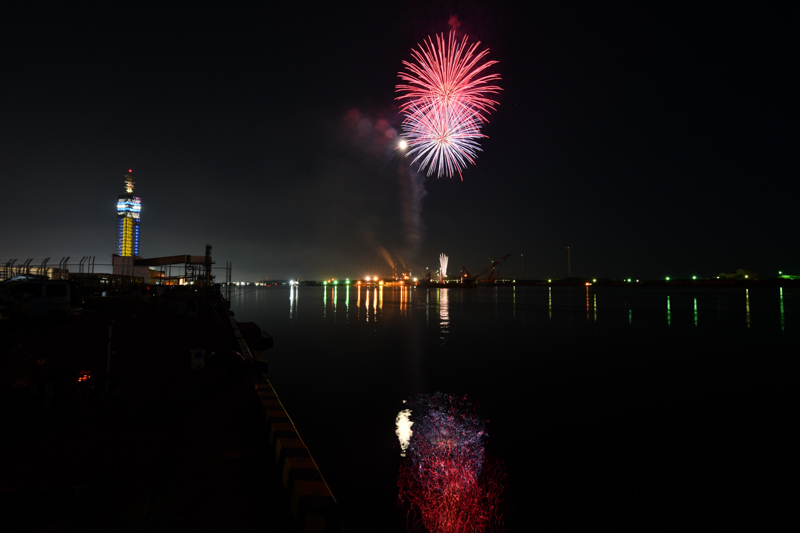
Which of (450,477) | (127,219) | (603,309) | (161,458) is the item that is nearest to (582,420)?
(450,477)

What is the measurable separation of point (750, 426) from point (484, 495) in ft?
24.3

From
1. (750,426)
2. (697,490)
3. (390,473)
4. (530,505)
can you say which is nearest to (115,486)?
(390,473)

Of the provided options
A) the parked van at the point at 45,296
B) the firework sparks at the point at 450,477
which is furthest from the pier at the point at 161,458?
the parked van at the point at 45,296

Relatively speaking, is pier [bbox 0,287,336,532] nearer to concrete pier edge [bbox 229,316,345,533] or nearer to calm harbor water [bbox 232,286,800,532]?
concrete pier edge [bbox 229,316,345,533]

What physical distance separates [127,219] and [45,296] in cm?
14152

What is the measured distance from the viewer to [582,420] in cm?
874

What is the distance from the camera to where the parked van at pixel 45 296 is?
15.6m

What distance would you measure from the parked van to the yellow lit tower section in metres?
136

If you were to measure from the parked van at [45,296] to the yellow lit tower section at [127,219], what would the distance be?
445ft

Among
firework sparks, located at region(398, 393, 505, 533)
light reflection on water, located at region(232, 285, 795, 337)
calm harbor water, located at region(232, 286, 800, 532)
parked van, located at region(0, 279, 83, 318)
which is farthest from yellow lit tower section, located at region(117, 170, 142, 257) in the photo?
firework sparks, located at region(398, 393, 505, 533)

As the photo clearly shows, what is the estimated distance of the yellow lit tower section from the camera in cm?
12688

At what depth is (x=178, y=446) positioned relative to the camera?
4.80 m

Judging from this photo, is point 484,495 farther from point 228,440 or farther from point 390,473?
point 228,440

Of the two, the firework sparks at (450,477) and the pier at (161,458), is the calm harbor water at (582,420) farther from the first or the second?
the pier at (161,458)
